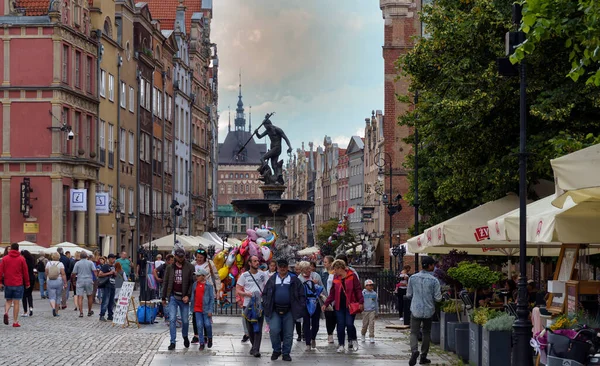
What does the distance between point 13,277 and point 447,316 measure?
9.87 m

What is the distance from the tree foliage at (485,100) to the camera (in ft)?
77.5

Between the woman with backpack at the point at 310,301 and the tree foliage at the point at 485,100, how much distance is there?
5.22 m

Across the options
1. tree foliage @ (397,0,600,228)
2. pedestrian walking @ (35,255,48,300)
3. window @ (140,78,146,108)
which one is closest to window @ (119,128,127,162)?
window @ (140,78,146,108)

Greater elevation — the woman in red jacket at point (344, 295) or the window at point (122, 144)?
the window at point (122, 144)

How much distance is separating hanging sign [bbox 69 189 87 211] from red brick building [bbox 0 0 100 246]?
410 millimetres

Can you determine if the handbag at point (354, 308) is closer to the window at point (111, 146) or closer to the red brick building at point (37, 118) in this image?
the red brick building at point (37, 118)

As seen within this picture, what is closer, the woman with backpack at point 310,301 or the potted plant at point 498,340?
the potted plant at point 498,340

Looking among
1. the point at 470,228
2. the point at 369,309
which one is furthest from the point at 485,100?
the point at 369,309

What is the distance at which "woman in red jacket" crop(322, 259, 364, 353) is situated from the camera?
2047cm

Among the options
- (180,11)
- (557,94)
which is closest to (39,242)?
(557,94)

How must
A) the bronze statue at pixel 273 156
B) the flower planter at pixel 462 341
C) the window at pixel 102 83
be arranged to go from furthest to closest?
the window at pixel 102 83, the bronze statue at pixel 273 156, the flower planter at pixel 462 341

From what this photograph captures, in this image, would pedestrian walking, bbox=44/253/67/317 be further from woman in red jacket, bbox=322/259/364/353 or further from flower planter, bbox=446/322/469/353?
flower planter, bbox=446/322/469/353

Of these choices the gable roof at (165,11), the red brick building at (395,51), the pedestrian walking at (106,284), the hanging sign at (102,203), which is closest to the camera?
the pedestrian walking at (106,284)

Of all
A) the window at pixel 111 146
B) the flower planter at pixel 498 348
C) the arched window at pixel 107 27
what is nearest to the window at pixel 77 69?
the arched window at pixel 107 27
